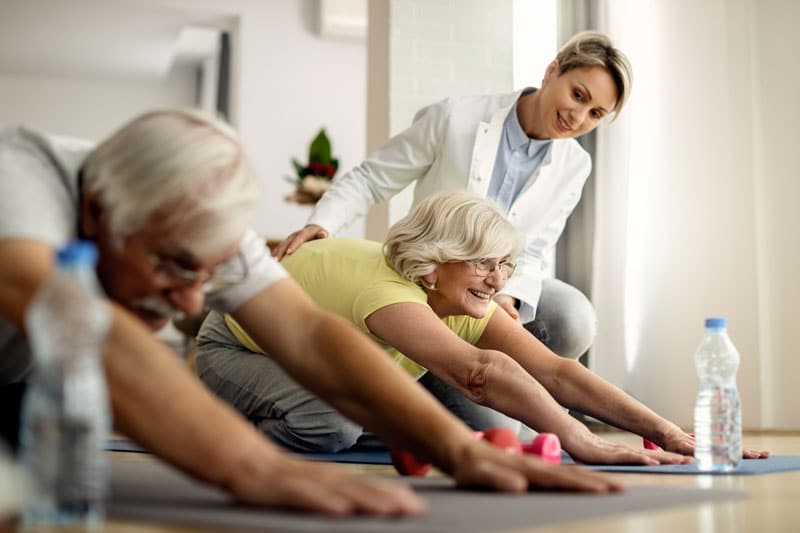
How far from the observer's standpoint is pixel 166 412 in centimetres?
101

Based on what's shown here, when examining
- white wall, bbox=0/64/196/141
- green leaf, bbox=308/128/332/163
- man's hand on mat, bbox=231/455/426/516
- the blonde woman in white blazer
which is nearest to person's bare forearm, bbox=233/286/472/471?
man's hand on mat, bbox=231/455/426/516

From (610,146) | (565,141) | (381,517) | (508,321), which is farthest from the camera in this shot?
(610,146)

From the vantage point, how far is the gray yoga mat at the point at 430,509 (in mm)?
996

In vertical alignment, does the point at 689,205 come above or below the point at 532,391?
above

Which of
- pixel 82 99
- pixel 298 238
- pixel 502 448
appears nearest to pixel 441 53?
pixel 298 238

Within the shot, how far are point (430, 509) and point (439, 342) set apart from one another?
3.12ft

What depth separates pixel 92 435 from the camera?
0.93 metres

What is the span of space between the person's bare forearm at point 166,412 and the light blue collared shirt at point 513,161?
2.05 meters

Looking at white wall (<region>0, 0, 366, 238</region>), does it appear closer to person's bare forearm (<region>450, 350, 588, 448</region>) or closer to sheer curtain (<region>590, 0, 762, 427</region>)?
sheer curtain (<region>590, 0, 762, 427</region>)

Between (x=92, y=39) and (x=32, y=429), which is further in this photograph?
(x=92, y=39)

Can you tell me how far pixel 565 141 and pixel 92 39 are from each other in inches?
A: 247

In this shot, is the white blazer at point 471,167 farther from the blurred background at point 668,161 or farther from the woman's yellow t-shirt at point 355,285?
the blurred background at point 668,161

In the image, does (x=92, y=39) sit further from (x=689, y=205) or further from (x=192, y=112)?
(x=192, y=112)

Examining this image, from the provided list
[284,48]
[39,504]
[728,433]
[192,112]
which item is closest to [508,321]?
[728,433]
